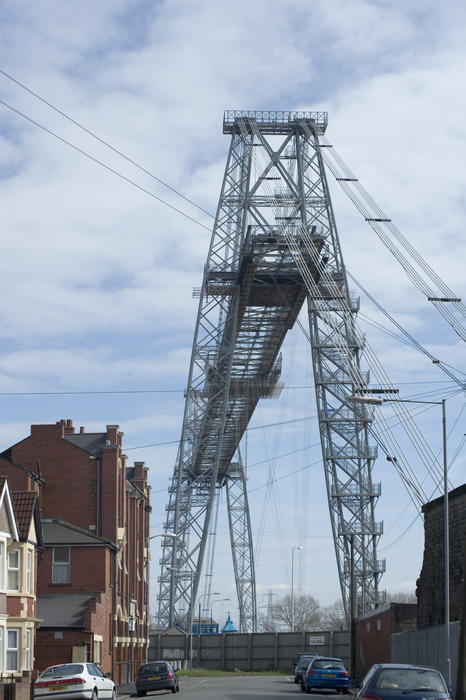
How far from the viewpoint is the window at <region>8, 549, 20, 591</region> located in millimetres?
32875

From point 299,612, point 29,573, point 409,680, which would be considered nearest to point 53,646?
point 29,573

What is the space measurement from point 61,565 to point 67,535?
126cm

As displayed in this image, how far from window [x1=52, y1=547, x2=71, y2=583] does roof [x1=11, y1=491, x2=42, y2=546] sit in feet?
26.9

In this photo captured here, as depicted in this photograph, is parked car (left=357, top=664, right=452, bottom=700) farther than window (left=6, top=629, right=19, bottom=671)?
No

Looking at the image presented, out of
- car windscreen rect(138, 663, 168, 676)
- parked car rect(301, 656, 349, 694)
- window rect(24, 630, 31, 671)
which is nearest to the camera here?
window rect(24, 630, 31, 671)

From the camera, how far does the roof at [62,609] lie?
39.5 metres

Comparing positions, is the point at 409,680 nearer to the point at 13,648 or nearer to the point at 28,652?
the point at 13,648

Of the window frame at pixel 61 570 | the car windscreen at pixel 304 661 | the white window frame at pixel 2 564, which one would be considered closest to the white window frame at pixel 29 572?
the white window frame at pixel 2 564

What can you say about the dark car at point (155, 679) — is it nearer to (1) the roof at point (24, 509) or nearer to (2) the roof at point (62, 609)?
(2) the roof at point (62, 609)

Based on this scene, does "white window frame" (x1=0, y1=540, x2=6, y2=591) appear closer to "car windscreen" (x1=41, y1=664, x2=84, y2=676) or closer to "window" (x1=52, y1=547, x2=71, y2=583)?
"car windscreen" (x1=41, y1=664, x2=84, y2=676)

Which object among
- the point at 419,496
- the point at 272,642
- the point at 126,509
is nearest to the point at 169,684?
the point at 419,496

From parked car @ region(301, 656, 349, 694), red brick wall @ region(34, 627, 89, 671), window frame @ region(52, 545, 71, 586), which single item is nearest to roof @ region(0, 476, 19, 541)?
red brick wall @ region(34, 627, 89, 671)

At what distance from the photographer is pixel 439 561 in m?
34.2

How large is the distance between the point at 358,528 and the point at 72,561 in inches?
607
